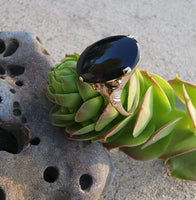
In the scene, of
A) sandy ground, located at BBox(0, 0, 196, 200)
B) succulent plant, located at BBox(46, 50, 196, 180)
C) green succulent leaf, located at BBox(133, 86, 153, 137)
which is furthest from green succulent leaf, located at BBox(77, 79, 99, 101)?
sandy ground, located at BBox(0, 0, 196, 200)

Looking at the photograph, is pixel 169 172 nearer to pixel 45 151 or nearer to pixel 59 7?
pixel 45 151

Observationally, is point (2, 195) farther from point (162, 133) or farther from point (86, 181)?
point (162, 133)

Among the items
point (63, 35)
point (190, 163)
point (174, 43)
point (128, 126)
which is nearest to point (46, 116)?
point (128, 126)

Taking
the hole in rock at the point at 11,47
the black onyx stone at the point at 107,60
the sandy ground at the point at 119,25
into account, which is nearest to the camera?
the black onyx stone at the point at 107,60

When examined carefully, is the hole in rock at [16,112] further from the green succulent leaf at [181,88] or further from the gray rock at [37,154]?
the green succulent leaf at [181,88]

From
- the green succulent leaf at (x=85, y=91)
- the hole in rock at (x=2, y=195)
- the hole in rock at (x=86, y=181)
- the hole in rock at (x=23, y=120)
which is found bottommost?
the hole in rock at (x=86, y=181)

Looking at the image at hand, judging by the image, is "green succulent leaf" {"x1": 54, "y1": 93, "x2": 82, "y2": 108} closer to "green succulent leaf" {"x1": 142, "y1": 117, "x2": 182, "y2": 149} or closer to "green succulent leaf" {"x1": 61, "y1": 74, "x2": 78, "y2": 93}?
"green succulent leaf" {"x1": 61, "y1": 74, "x2": 78, "y2": 93}

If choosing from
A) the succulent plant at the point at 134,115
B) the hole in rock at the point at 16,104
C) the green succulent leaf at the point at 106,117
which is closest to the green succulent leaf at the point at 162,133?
the succulent plant at the point at 134,115
